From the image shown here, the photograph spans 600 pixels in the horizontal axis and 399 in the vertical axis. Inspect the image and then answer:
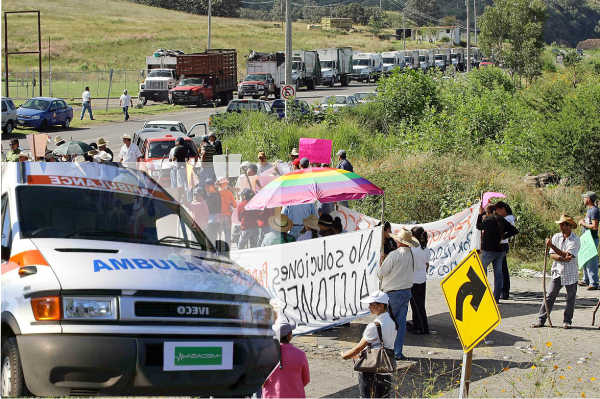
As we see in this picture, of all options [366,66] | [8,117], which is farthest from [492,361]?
[366,66]

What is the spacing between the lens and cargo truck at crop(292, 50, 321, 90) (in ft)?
178

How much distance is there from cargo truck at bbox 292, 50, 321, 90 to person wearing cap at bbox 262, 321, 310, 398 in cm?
4945

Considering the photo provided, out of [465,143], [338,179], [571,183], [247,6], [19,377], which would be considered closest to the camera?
[19,377]

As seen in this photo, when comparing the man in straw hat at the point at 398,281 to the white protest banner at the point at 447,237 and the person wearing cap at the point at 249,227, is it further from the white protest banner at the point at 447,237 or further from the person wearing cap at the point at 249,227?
the person wearing cap at the point at 249,227

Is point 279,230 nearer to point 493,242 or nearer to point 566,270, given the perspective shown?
point 493,242

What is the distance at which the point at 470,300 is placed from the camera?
650 centimetres

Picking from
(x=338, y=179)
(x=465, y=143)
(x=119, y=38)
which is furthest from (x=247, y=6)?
(x=338, y=179)

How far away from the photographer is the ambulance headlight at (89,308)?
15.0ft

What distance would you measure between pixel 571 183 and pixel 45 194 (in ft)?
56.6

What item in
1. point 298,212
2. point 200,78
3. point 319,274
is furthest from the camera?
point 200,78

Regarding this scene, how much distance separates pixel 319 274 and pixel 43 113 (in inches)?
1001

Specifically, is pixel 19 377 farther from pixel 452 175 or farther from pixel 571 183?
pixel 571 183

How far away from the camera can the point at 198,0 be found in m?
122

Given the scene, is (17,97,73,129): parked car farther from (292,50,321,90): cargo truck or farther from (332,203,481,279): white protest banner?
(292,50,321,90): cargo truck
